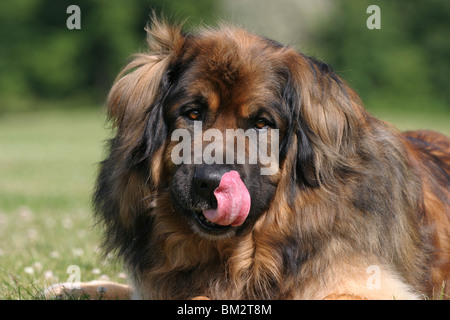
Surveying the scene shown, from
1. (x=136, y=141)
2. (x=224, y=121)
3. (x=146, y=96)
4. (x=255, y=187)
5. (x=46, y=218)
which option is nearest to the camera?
(x=255, y=187)

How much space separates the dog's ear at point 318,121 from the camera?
3773 millimetres

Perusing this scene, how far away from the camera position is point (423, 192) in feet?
14.6

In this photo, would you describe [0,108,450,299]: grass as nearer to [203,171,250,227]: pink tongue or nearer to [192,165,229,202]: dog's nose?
[192,165,229,202]: dog's nose

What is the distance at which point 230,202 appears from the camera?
3473mm

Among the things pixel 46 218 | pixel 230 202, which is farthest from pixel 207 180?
pixel 46 218

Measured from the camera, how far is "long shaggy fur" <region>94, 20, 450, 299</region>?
3734mm

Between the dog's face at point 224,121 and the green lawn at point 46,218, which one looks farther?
the green lawn at point 46,218

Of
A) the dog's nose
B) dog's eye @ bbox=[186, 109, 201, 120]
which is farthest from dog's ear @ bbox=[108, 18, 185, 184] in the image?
the dog's nose

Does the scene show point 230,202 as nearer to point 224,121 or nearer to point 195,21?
point 224,121

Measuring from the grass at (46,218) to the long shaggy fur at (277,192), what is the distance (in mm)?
577

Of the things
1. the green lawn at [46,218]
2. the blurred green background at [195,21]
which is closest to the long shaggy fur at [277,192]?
the green lawn at [46,218]

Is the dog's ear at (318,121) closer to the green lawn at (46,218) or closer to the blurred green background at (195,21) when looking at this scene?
the green lawn at (46,218)

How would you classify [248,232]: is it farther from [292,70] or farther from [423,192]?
[423,192]

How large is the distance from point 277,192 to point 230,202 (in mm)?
429
